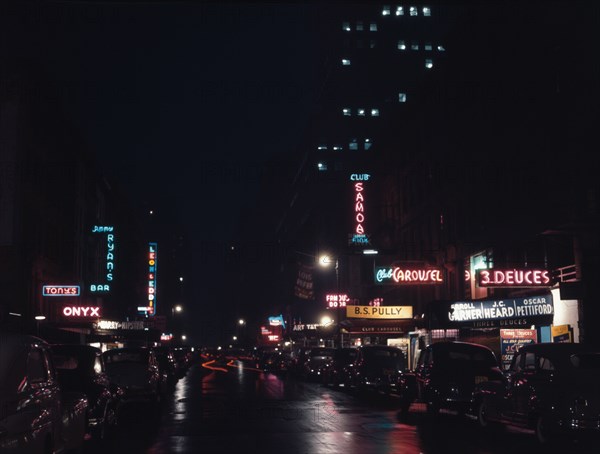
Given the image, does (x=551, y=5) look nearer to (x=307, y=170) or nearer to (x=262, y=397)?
(x=262, y=397)

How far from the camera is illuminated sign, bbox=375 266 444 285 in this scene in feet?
127

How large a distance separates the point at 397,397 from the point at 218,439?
1687cm

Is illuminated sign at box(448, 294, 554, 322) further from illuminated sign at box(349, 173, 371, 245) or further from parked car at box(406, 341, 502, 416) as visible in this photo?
illuminated sign at box(349, 173, 371, 245)

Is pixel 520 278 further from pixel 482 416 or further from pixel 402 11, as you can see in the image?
pixel 402 11

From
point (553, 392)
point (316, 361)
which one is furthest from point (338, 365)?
point (553, 392)

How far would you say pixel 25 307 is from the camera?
129ft

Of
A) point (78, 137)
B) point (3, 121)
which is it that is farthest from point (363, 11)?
point (3, 121)

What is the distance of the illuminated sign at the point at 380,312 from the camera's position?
45062 mm

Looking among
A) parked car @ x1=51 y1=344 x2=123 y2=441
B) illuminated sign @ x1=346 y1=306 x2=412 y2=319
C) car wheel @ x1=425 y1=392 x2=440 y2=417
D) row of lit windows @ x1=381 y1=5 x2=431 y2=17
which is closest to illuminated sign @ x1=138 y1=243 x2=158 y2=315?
illuminated sign @ x1=346 y1=306 x2=412 y2=319

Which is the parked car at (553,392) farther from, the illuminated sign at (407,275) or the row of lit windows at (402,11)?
the row of lit windows at (402,11)

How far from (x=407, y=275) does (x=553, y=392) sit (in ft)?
80.2

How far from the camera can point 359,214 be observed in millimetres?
48781

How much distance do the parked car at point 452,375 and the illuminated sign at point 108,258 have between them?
115 feet

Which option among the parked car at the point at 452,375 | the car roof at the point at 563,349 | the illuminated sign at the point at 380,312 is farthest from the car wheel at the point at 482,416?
the illuminated sign at the point at 380,312
